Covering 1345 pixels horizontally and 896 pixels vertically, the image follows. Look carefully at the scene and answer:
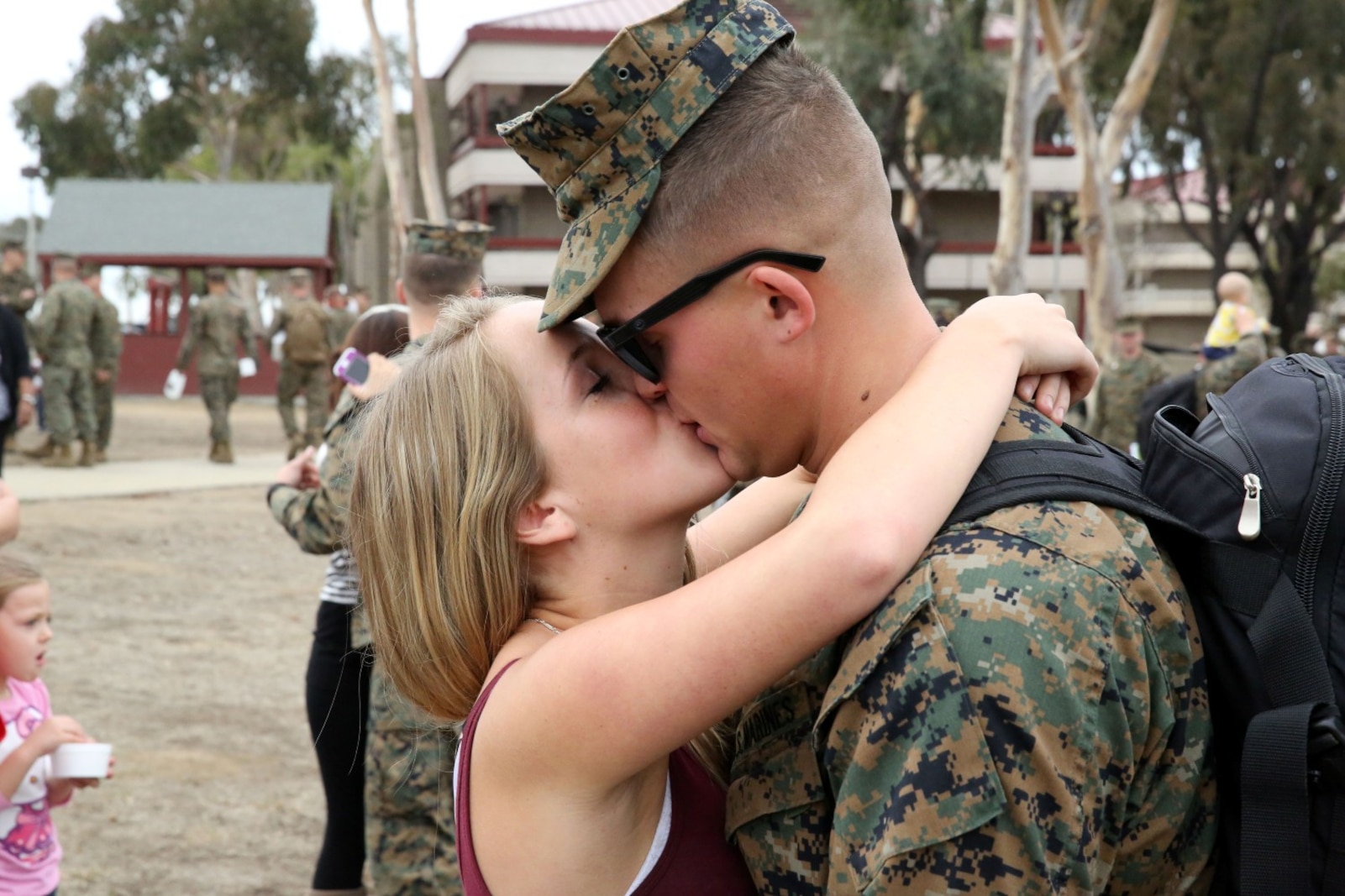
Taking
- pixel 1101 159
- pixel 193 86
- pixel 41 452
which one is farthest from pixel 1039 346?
pixel 193 86

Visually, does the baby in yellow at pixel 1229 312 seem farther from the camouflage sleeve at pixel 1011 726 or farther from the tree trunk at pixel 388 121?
the tree trunk at pixel 388 121

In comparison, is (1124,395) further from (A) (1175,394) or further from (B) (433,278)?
(B) (433,278)

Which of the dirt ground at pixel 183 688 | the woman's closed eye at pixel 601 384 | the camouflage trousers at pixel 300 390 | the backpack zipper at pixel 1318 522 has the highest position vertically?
the woman's closed eye at pixel 601 384

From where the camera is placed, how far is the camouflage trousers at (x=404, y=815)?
4.18 meters

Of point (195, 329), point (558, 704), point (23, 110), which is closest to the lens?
point (558, 704)

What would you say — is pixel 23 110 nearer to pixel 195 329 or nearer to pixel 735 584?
pixel 195 329

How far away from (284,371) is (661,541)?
57.5 feet

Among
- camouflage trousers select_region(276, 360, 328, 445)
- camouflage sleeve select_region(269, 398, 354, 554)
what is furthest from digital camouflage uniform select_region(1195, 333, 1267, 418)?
camouflage trousers select_region(276, 360, 328, 445)

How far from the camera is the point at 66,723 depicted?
12.3 ft

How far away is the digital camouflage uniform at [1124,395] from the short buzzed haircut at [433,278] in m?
9.57

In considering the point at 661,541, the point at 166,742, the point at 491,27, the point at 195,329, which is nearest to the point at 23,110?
the point at 491,27

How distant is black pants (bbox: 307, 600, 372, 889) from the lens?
4.76 metres

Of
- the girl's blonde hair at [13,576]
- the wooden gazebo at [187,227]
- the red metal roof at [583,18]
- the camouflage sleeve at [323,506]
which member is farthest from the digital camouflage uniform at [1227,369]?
the red metal roof at [583,18]

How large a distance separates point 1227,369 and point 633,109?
10262 millimetres
